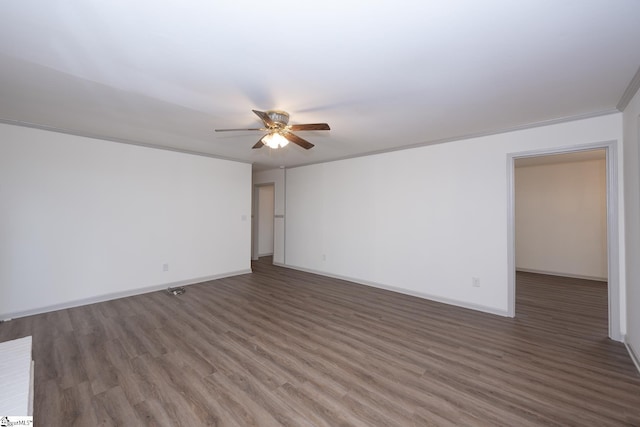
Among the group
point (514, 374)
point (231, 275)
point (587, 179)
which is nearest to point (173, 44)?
point (514, 374)

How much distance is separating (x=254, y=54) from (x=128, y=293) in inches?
166

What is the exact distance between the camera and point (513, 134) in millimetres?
3371

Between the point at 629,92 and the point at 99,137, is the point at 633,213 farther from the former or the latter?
the point at 99,137

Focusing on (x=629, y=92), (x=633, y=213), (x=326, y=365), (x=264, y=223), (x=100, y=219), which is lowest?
(x=326, y=365)

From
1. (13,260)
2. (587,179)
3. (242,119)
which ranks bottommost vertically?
(13,260)

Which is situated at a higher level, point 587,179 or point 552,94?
point 552,94

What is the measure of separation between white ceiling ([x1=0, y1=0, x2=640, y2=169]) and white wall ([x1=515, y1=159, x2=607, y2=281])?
356cm

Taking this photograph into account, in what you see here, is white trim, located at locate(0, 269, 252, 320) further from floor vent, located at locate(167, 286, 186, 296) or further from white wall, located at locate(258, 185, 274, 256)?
white wall, located at locate(258, 185, 274, 256)

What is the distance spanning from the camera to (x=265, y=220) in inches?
315

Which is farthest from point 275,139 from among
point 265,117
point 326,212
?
point 326,212

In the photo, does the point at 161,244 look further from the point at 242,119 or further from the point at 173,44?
the point at 173,44

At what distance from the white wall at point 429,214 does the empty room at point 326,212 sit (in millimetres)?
31

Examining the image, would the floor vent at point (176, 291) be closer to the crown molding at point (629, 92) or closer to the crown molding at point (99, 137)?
the crown molding at point (99, 137)

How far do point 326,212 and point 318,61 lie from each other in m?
3.83
